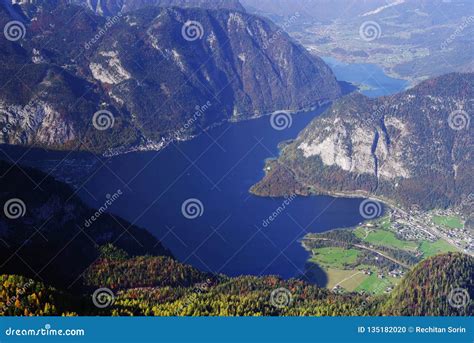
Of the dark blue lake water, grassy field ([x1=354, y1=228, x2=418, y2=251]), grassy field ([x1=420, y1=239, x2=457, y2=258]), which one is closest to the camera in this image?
the dark blue lake water

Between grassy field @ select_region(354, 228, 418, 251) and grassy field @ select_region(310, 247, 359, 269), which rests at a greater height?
grassy field @ select_region(310, 247, 359, 269)

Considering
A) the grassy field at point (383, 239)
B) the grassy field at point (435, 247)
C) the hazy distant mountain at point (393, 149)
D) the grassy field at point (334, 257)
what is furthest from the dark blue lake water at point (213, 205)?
the grassy field at point (435, 247)

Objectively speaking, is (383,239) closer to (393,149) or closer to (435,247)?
(435,247)

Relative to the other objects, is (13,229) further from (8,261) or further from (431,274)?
(431,274)

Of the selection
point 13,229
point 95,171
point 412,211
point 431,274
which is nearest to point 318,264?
point 431,274

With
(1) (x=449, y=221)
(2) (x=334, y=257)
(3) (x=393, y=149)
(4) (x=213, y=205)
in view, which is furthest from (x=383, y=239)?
(3) (x=393, y=149)

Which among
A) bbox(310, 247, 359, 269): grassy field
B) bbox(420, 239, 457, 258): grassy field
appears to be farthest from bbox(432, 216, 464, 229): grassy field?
bbox(310, 247, 359, 269): grassy field

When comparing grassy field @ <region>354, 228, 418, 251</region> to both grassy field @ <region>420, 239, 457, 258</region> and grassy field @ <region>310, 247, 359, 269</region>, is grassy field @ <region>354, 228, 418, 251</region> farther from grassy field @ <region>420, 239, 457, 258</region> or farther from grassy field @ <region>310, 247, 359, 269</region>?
grassy field @ <region>310, 247, 359, 269</region>
